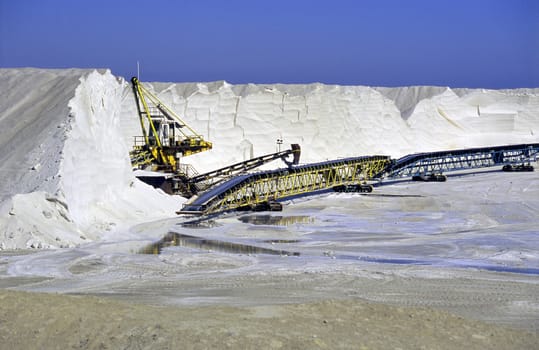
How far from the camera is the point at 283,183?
35875mm

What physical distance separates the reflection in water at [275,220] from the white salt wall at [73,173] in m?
2.96

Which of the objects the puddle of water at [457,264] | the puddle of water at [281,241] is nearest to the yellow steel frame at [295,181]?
the puddle of water at [281,241]

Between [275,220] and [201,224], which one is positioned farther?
[275,220]

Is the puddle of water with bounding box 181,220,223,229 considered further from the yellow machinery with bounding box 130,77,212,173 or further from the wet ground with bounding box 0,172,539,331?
the yellow machinery with bounding box 130,77,212,173

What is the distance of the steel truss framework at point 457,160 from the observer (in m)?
45.7

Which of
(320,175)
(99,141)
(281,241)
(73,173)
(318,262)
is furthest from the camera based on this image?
(320,175)

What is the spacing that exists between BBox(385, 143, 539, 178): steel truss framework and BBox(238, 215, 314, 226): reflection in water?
46.3ft

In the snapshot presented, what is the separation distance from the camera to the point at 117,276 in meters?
17.9

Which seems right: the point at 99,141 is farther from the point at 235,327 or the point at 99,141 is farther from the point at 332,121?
the point at 332,121

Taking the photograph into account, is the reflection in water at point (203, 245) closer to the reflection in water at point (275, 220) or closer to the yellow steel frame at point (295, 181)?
the reflection in water at point (275, 220)

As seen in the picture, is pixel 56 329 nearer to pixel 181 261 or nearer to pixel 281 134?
pixel 181 261

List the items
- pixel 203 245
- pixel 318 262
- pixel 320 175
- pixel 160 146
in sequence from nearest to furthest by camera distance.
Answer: pixel 318 262, pixel 203 245, pixel 320 175, pixel 160 146

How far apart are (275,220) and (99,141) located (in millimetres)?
6683

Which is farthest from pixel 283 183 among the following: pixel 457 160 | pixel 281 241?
pixel 457 160
